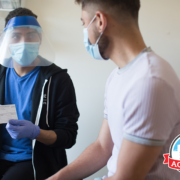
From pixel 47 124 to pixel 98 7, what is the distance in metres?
0.73

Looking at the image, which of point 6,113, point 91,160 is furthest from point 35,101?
point 91,160

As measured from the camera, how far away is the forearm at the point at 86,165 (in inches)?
33.3

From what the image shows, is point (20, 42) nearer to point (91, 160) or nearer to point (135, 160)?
Result: point (91, 160)

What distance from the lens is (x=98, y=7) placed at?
2.43 ft

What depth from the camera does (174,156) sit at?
2.11 ft

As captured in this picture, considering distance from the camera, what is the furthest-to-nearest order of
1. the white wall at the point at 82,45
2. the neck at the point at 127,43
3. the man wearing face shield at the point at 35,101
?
1. the white wall at the point at 82,45
2. the man wearing face shield at the point at 35,101
3. the neck at the point at 127,43

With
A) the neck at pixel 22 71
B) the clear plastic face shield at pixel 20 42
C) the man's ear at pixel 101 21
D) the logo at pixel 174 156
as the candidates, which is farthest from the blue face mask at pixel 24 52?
the logo at pixel 174 156

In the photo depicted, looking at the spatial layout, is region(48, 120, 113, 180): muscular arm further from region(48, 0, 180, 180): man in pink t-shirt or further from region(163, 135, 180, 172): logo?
region(163, 135, 180, 172): logo

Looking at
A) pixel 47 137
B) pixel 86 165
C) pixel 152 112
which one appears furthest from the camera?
pixel 47 137

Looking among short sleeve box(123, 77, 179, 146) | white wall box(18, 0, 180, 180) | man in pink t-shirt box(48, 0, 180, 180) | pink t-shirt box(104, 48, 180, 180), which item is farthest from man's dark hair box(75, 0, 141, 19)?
white wall box(18, 0, 180, 180)

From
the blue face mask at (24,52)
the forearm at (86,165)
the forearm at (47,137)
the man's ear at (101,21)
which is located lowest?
the forearm at (86,165)

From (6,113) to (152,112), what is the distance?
2.49ft

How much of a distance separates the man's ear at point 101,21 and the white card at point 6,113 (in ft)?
1.94

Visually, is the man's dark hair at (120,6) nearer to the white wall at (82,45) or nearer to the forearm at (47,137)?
the forearm at (47,137)
